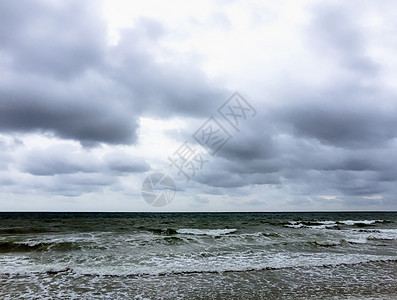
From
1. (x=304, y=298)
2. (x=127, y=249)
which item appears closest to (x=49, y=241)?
(x=127, y=249)

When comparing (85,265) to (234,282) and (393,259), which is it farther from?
(393,259)

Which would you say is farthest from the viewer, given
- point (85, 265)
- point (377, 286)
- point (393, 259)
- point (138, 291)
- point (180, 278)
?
point (393, 259)

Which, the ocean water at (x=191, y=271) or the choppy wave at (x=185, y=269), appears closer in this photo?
the ocean water at (x=191, y=271)

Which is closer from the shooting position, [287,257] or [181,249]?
[287,257]

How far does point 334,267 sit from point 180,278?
26.4 ft

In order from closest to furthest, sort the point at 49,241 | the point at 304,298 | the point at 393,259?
1. the point at 304,298
2. the point at 393,259
3. the point at 49,241

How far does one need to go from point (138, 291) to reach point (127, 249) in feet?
30.0

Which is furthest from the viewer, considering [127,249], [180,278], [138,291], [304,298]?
[127,249]

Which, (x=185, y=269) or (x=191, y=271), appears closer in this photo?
(x=191, y=271)

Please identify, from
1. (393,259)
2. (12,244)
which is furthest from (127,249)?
(393,259)

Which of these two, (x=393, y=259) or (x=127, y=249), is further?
(x=127, y=249)

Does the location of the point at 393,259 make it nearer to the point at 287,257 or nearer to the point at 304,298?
the point at 287,257

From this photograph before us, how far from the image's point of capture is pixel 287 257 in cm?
1672

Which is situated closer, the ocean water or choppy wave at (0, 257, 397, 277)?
the ocean water
